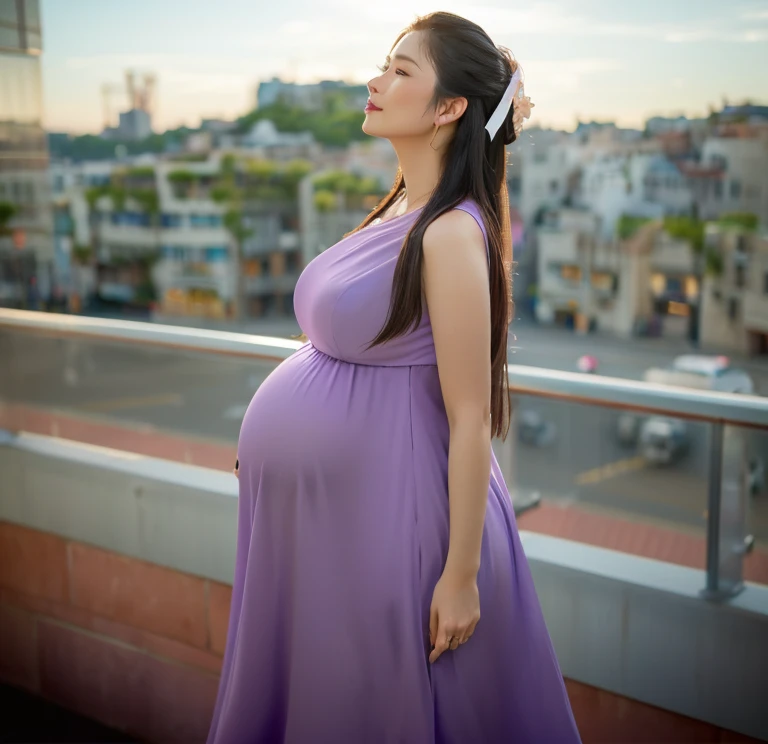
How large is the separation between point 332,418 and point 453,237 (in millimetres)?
324

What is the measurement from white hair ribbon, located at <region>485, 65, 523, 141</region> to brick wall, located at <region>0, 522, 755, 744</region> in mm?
1347

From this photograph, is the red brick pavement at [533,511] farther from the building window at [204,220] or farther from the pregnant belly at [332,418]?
the building window at [204,220]

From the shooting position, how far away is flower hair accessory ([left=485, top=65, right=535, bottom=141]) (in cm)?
127

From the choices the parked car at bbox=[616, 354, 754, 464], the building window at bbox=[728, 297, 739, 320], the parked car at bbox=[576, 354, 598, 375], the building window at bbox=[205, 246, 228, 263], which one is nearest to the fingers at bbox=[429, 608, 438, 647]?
the parked car at bbox=[576, 354, 598, 375]

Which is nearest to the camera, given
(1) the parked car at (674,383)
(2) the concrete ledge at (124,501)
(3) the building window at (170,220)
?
(2) the concrete ledge at (124,501)

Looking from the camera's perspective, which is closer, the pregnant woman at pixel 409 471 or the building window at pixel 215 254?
the pregnant woman at pixel 409 471

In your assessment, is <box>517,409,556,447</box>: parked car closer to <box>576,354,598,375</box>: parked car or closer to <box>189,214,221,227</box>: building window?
<box>576,354,598,375</box>: parked car

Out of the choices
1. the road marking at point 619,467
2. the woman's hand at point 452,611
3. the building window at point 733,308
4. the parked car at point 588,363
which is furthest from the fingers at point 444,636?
the building window at point 733,308

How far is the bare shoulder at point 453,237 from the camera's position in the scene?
1.19 m

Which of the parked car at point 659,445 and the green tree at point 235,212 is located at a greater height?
the green tree at point 235,212

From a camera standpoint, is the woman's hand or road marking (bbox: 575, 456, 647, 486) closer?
the woman's hand

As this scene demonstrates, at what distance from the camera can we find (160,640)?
7.50 feet

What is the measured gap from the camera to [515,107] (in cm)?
134

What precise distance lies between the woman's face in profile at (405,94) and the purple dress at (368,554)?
0.14m
